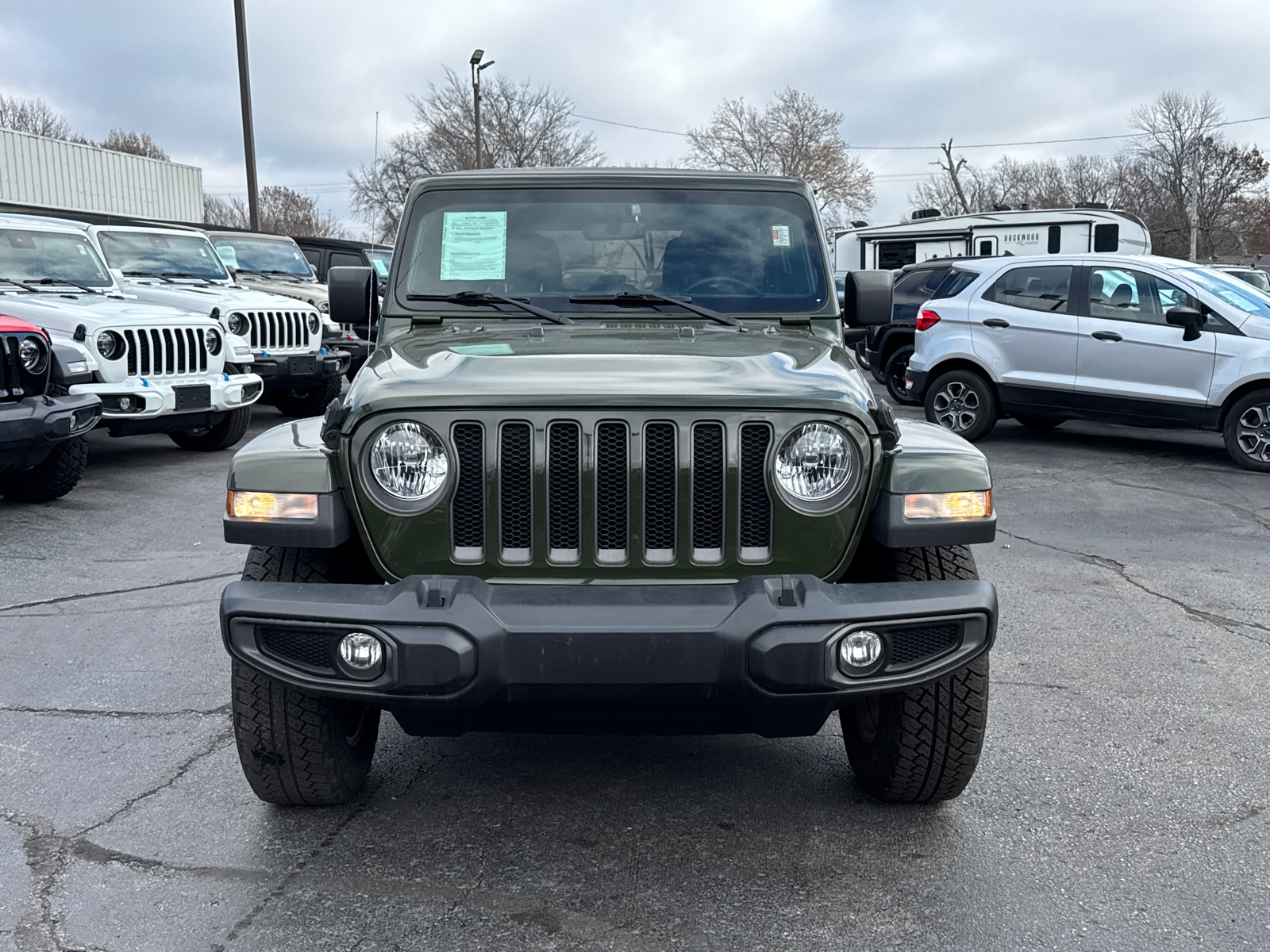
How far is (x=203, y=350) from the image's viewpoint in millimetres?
9883

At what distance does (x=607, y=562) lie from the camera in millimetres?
2932

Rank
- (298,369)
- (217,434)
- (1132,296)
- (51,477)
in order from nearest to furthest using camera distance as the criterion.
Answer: (51,477) → (1132,296) → (217,434) → (298,369)

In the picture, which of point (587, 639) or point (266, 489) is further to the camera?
point (266, 489)

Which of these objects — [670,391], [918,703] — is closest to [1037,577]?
[918,703]

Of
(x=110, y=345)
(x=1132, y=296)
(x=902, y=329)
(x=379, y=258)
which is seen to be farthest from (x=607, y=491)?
(x=379, y=258)

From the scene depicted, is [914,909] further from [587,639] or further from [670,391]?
[670,391]

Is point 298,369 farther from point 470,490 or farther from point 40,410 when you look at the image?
point 470,490

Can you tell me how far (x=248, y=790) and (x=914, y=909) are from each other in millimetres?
1931

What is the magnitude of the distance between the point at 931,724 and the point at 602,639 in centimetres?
105

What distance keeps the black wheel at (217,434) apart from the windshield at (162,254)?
195cm

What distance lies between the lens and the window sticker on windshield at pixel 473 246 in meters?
4.14

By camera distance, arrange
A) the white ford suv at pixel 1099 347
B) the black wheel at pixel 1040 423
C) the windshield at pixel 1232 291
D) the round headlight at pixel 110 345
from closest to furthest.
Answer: the round headlight at pixel 110 345 < the white ford suv at pixel 1099 347 < the windshield at pixel 1232 291 < the black wheel at pixel 1040 423

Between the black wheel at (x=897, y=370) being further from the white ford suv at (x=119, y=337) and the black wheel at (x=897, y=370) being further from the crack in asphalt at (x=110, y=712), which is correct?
the crack in asphalt at (x=110, y=712)

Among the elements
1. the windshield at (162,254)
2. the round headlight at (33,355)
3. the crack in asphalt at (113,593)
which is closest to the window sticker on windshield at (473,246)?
the crack in asphalt at (113,593)
